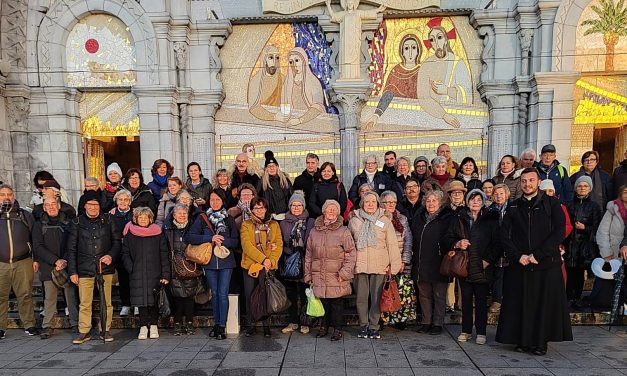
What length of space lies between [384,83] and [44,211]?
765cm

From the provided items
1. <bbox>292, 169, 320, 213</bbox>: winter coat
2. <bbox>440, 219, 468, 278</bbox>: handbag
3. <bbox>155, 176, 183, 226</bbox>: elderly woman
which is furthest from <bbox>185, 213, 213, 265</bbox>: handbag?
<bbox>440, 219, 468, 278</bbox>: handbag

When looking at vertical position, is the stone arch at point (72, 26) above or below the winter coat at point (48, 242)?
above

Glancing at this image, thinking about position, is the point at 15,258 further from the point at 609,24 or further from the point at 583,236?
the point at 609,24

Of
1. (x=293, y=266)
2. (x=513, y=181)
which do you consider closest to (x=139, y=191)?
(x=293, y=266)

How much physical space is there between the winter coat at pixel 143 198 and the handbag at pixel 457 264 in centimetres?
423

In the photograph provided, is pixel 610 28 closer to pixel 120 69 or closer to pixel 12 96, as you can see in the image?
pixel 120 69

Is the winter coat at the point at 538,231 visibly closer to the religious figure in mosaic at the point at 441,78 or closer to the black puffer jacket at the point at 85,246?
the black puffer jacket at the point at 85,246

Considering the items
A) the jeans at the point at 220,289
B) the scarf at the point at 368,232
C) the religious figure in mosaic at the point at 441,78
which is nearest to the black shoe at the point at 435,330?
the scarf at the point at 368,232

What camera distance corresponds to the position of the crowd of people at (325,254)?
14.6ft

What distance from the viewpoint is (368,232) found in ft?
15.9

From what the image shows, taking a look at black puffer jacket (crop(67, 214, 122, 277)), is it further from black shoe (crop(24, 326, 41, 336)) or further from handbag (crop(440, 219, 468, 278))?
handbag (crop(440, 219, 468, 278))

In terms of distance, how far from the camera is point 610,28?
8867mm

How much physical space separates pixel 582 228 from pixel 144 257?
6.06m

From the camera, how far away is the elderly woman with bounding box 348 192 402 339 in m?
4.82
